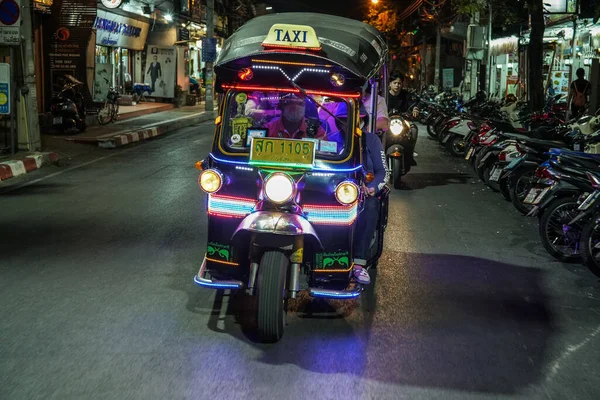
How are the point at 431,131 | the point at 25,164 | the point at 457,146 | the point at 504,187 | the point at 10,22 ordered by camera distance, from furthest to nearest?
the point at 431,131
the point at 457,146
the point at 10,22
the point at 25,164
the point at 504,187

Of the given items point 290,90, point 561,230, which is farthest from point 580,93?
point 290,90

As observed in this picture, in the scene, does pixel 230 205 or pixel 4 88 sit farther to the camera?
pixel 4 88

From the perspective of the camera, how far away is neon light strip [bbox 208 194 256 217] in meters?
5.55

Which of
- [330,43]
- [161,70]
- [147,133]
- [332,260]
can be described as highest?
[161,70]

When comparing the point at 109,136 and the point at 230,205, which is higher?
the point at 230,205

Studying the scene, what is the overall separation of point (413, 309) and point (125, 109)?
24.9 m

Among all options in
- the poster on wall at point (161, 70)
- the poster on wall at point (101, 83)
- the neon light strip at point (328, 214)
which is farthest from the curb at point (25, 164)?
the poster on wall at point (161, 70)

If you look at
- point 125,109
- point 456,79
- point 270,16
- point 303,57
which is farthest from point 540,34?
point 456,79

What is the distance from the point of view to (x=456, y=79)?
158 ft

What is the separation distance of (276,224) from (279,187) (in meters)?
0.28

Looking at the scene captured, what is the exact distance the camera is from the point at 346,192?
5.32m

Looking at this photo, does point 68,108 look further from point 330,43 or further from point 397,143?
point 330,43

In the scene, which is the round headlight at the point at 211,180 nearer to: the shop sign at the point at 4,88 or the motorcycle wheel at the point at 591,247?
the motorcycle wheel at the point at 591,247

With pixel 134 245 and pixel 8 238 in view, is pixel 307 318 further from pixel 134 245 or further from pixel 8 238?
pixel 8 238
